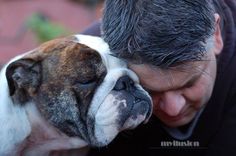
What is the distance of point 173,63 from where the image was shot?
2297mm

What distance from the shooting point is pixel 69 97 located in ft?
7.82

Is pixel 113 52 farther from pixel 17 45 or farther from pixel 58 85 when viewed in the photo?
pixel 17 45

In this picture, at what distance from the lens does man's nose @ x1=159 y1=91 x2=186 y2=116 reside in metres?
2.41

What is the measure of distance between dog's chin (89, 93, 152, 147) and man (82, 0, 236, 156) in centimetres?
Result: 8

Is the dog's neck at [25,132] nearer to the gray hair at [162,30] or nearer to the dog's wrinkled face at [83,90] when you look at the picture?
the dog's wrinkled face at [83,90]

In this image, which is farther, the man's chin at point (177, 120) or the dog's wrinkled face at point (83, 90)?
the man's chin at point (177, 120)

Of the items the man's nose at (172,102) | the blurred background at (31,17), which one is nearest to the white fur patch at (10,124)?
the man's nose at (172,102)

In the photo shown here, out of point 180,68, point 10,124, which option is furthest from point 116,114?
point 10,124

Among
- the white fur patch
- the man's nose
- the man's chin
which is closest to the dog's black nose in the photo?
the man's nose

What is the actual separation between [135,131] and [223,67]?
39 cm

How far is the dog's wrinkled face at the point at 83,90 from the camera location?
2.36 meters

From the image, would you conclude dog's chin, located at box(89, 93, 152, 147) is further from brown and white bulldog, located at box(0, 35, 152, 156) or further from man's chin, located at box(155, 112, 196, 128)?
man's chin, located at box(155, 112, 196, 128)

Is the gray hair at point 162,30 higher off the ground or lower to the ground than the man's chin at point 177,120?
higher

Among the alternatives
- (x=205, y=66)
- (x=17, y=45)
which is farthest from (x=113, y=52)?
(x=17, y=45)
